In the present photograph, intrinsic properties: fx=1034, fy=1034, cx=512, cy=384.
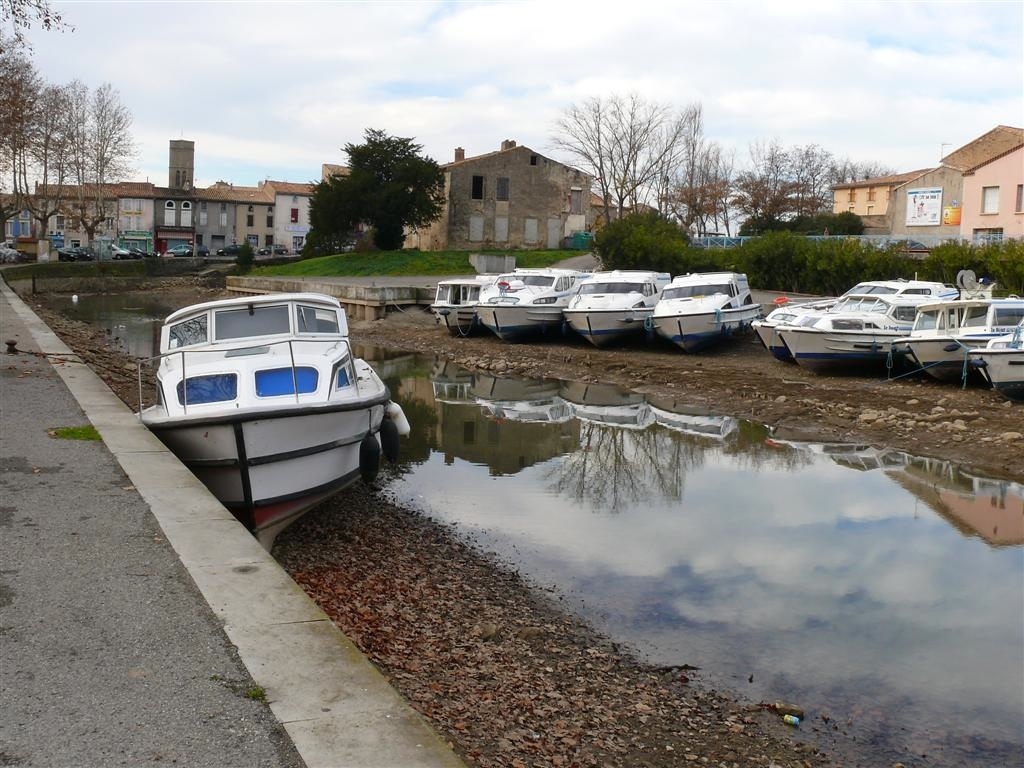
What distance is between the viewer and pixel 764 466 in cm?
1661

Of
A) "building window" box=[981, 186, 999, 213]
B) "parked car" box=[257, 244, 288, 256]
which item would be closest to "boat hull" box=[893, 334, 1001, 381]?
"building window" box=[981, 186, 999, 213]

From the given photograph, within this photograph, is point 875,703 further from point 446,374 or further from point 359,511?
point 446,374

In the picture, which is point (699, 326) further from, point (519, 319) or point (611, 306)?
point (519, 319)

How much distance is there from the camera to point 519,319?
33.4m

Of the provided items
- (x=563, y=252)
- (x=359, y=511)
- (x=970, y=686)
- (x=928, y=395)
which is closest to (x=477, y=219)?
(x=563, y=252)

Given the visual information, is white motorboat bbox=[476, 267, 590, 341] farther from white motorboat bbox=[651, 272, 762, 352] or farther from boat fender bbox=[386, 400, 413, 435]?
boat fender bbox=[386, 400, 413, 435]

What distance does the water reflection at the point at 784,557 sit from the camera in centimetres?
793

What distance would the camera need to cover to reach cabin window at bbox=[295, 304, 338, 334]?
13391mm

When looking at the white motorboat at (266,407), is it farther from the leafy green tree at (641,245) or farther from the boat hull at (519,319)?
the leafy green tree at (641,245)

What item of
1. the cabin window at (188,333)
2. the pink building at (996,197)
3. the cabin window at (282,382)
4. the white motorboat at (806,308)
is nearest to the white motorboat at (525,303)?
the white motorboat at (806,308)

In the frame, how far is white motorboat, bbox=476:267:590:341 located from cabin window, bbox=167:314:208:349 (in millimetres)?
20103

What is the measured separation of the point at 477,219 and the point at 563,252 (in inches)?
322

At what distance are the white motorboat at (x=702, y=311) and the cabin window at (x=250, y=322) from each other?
17485 millimetres

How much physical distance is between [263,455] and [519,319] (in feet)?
75.3
